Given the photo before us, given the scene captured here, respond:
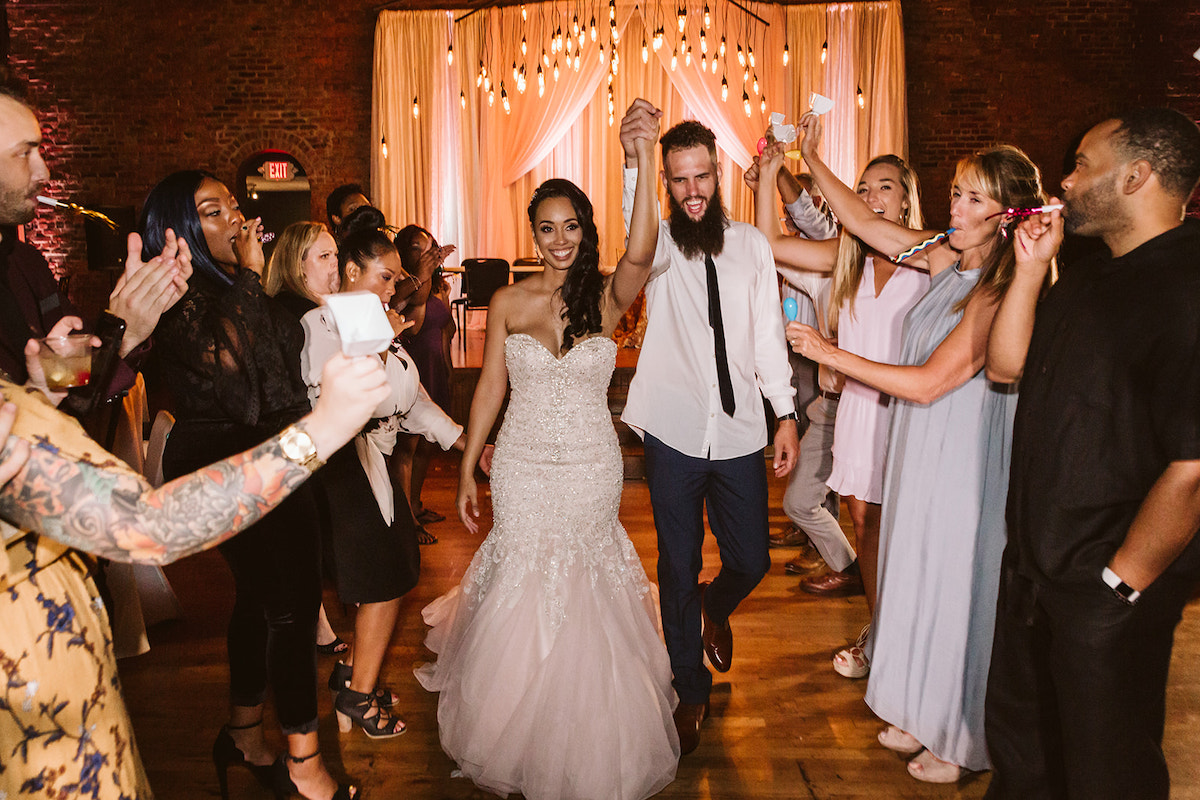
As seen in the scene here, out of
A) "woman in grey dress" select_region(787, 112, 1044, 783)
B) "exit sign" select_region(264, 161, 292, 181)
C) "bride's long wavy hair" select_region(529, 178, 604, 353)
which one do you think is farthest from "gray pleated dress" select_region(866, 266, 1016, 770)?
"exit sign" select_region(264, 161, 292, 181)

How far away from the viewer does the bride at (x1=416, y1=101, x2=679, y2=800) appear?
86.6 inches

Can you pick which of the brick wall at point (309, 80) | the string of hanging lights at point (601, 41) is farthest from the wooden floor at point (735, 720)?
the string of hanging lights at point (601, 41)

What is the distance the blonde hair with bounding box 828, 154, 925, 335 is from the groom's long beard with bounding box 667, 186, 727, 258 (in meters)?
0.67

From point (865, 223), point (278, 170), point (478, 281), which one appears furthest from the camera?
point (278, 170)

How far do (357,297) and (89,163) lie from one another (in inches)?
405

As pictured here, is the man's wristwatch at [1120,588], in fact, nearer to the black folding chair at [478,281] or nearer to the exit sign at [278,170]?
the black folding chair at [478,281]

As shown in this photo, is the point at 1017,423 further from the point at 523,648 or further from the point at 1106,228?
the point at 523,648

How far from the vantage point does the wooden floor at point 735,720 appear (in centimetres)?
234

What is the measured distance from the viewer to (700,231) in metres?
2.51

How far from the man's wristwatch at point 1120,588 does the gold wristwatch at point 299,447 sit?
146 cm

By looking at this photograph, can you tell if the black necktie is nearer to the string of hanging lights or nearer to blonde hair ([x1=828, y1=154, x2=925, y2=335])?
blonde hair ([x1=828, y1=154, x2=925, y2=335])

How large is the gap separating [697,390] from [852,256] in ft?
3.14

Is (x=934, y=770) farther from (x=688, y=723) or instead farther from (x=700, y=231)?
(x=700, y=231)

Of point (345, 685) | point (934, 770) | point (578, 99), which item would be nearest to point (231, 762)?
point (345, 685)
